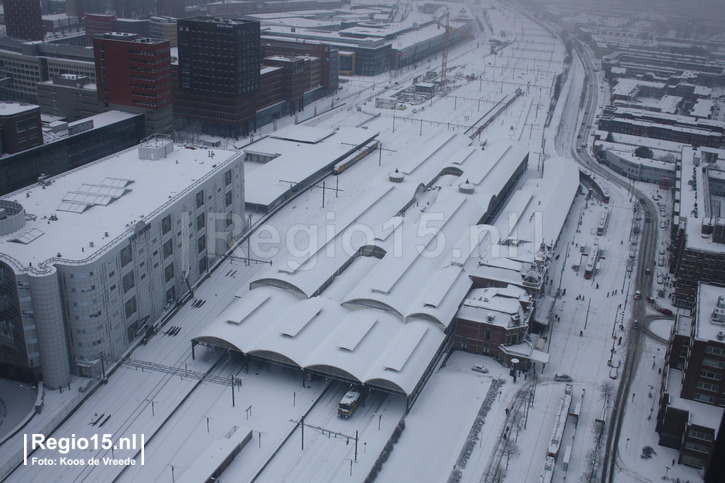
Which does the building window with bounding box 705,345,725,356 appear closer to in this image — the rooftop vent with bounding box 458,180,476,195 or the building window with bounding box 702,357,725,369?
the building window with bounding box 702,357,725,369

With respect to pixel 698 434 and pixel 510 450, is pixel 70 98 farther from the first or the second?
pixel 698 434

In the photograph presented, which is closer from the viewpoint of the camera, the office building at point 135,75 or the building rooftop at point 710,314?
the building rooftop at point 710,314

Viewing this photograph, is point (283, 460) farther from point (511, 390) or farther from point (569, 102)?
point (569, 102)

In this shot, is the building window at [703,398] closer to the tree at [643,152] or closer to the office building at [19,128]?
the tree at [643,152]

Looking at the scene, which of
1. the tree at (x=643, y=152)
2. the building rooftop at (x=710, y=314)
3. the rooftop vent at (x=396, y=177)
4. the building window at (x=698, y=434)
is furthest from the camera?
the tree at (x=643, y=152)

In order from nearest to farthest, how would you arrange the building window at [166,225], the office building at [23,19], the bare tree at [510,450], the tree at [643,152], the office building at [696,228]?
the bare tree at [510,450]
the building window at [166,225]
the office building at [696,228]
the tree at [643,152]
the office building at [23,19]

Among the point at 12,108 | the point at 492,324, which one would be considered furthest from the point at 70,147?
the point at 492,324

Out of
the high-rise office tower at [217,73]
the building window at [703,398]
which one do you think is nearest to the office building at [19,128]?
the high-rise office tower at [217,73]

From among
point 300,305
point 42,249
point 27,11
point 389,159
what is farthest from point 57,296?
point 27,11
